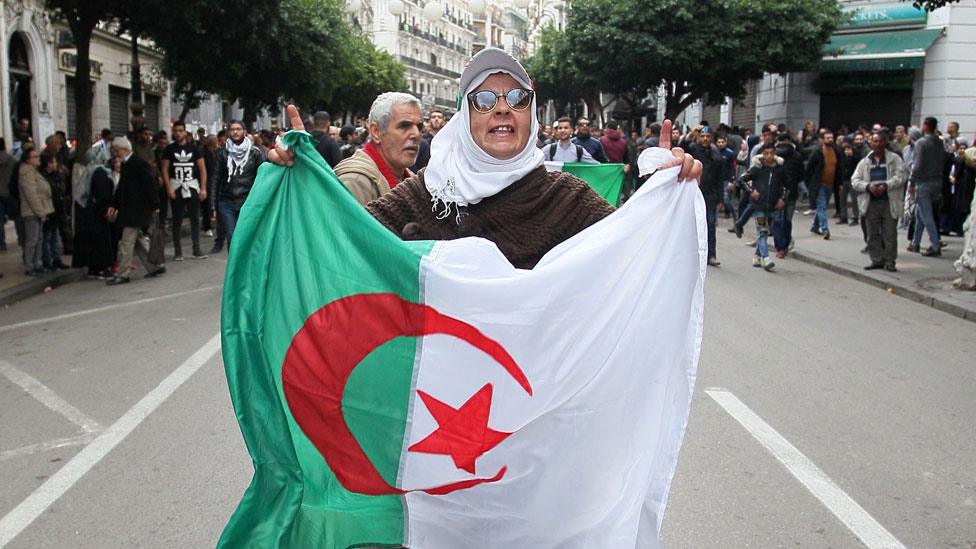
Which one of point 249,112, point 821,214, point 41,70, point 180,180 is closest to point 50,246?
point 180,180

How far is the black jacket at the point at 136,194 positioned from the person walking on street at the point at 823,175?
1220cm

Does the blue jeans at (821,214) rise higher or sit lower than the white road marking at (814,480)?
higher

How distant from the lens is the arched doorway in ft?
86.3

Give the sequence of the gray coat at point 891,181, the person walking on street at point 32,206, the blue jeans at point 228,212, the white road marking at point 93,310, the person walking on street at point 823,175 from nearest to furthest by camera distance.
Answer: the white road marking at point 93,310 → the person walking on street at point 32,206 → the gray coat at point 891,181 → the blue jeans at point 228,212 → the person walking on street at point 823,175

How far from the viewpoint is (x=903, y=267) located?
14.6m

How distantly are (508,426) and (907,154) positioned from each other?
1797 centimetres

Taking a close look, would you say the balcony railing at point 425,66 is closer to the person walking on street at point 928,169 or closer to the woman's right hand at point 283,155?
the person walking on street at point 928,169

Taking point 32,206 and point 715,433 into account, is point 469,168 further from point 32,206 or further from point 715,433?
point 32,206

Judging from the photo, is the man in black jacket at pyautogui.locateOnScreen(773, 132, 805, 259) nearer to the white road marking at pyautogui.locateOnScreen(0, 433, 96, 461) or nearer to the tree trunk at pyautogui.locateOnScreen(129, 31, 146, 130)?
the tree trunk at pyautogui.locateOnScreen(129, 31, 146, 130)

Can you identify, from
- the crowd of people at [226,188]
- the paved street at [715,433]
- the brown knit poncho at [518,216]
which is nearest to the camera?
the brown knit poncho at [518,216]

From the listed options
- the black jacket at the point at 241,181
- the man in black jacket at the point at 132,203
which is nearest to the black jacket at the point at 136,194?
the man in black jacket at the point at 132,203

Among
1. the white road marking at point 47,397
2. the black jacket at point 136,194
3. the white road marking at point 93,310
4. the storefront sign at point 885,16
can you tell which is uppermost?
the storefront sign at point 885,16

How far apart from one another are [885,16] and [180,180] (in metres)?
23.7

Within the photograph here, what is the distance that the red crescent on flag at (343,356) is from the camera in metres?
2.96
